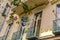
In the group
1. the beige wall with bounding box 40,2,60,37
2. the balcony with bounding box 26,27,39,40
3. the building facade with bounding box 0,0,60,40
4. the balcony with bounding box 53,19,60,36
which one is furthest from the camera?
the balcony with bounding box 26,27,39,40

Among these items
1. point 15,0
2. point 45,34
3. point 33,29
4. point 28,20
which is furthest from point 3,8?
point 15,0

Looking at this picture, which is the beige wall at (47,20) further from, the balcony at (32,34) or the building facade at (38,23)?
the balcony at (32,34)

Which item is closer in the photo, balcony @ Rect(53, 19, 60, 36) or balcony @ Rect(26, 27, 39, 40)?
balcony @ Rect(53, 19, 60, 36)

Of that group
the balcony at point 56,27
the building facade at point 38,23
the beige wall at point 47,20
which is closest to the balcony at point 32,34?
the building facade at point 38,23

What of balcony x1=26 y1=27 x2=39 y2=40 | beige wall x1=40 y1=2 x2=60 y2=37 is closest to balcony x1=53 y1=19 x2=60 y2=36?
beige wall x1=40 y1=2 x2=60 y2=37

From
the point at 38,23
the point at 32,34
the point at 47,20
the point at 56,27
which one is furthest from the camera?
the point at 38,23

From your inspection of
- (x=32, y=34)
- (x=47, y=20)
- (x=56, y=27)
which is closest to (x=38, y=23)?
(x=47, y=20)

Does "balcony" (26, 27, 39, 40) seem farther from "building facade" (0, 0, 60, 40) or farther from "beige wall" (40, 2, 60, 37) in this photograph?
"beige wall" (40, 2, 60, 37)

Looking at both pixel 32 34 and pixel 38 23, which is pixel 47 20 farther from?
pixel 32 34

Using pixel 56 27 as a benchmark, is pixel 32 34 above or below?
below

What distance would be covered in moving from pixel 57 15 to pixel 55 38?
2.32 meters

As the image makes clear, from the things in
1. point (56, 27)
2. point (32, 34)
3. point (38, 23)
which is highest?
point (38, 23)

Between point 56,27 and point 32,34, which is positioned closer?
point 56,27

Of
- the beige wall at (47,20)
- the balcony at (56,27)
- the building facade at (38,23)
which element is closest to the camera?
the balcony at (56,27)
